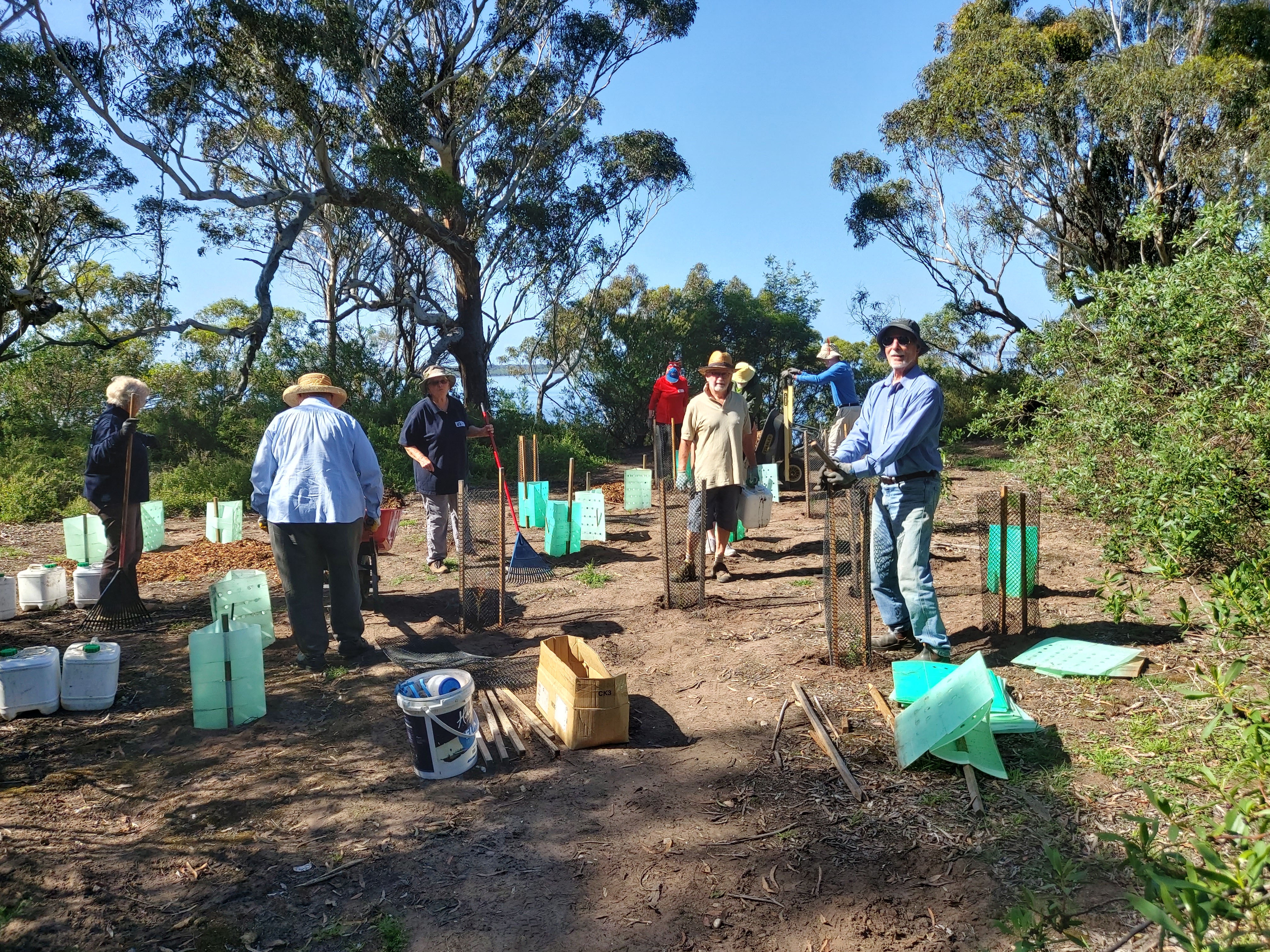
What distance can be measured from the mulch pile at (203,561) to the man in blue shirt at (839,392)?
5223mm

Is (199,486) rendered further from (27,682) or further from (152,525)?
(27,682)

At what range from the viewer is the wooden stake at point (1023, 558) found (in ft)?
15.8

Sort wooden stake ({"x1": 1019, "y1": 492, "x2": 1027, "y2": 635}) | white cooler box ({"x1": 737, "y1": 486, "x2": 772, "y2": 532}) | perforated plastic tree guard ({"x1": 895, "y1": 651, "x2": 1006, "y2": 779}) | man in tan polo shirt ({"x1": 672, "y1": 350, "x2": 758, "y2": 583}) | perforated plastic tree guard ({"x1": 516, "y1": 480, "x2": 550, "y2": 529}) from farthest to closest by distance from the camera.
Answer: perforated plastic tree guard ({"x1": 516, "y1": 480, "x2": 550, "y2": 529}) < white cooler box ({"x1": 737, "y1": 486, "x2": 772, "y2": 532}) < man in tan polo shirt ({"x1": 672, "y1": 350, "x2": 758, "y2": 583}) < wooden stake ({"x1": 1019, "y1": 492, "x2": 1027, "y2": 635}) < perforated plastic tree guard ({"x1": 895, "y1": 651, "x2": 1006, "y2": 779})

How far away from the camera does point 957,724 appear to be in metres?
3.31

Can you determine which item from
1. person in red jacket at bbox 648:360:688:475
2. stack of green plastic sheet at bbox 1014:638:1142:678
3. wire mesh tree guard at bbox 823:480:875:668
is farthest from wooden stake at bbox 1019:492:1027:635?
person in red jacket at bbox 648:360:688:475

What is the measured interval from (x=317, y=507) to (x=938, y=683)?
3.45m

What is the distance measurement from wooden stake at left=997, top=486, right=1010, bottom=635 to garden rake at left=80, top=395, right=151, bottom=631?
576 centimetres

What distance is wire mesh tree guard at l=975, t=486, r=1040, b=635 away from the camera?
496cm

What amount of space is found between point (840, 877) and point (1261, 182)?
17.6 metres

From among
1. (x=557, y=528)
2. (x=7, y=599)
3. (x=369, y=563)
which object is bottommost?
(x=7, y=599)

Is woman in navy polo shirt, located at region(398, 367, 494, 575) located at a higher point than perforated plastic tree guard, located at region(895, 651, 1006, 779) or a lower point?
higher

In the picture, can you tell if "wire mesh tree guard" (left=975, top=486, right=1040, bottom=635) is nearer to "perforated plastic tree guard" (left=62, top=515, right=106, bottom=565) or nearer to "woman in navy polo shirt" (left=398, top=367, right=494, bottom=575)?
"woman in navy polo shirt" (left=398, top=367, right=494, bottom=575)

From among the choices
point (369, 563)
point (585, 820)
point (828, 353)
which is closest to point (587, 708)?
point (585, 820)

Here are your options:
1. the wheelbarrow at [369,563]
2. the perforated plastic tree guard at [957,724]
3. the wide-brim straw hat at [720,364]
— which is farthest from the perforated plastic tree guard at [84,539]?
the perforated plastic tree guard at [957,724]
